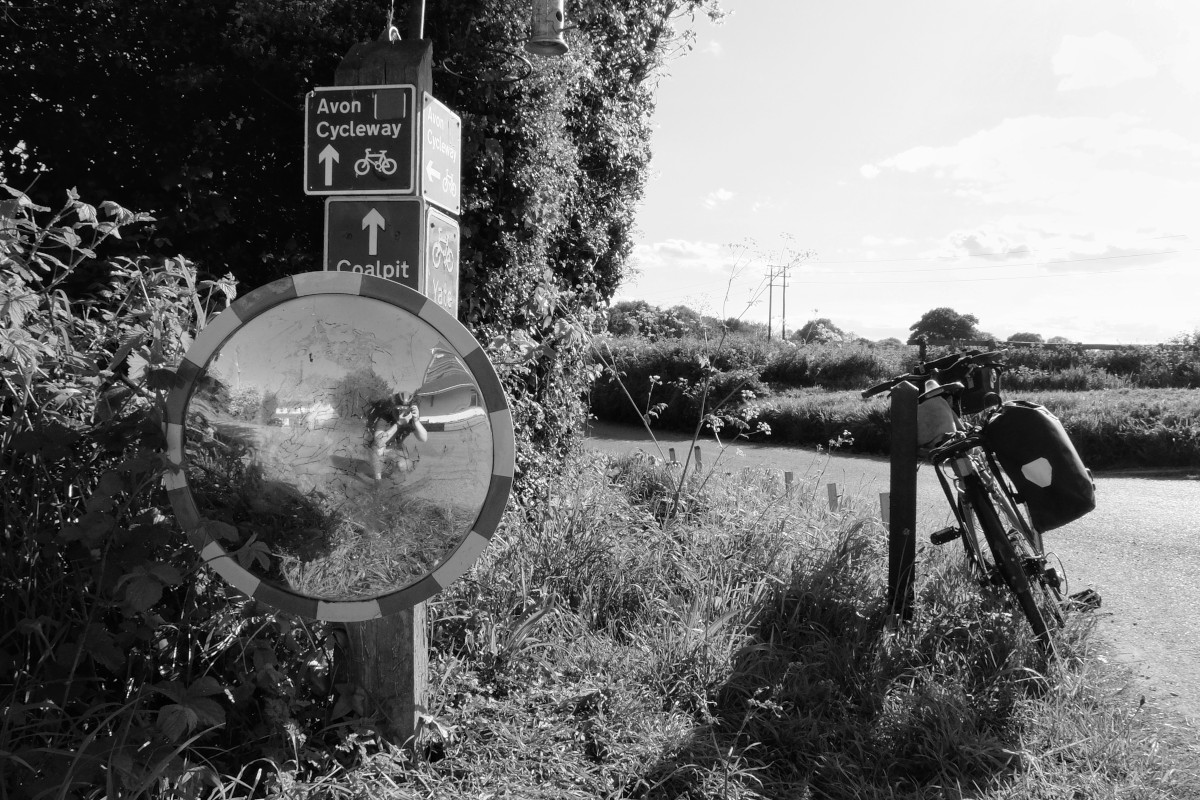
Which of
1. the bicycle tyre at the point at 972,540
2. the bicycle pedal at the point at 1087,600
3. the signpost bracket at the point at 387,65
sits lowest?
the bicycle pedal at the point at 1087,600

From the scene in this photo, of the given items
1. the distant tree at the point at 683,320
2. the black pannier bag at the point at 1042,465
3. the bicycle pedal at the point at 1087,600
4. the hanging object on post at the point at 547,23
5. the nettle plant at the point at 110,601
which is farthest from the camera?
the distant tree at the point at 683,320

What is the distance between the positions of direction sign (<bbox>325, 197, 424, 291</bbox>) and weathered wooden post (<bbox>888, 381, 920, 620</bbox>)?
237 cm

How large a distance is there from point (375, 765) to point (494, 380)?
1.24 metres

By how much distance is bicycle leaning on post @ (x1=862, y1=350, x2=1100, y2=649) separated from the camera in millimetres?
3578

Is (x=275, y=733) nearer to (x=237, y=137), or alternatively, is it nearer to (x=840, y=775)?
(x=840, y=775)

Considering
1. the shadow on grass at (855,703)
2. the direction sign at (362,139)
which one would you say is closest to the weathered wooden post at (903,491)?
the shadow on grass at (855,703)

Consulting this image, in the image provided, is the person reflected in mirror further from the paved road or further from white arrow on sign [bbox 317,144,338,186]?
the paved road

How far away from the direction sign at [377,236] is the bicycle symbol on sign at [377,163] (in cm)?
9

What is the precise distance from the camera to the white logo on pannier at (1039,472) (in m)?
3.57

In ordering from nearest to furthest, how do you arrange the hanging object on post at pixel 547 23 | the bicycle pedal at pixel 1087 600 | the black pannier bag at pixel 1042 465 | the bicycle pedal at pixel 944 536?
the black pannier bag at pixel 1042 465 → the bicycle pedal at pixel 944 536 → the bicycle pedal at pixel 1087 600 → the hanging object on post at pixel 547 23

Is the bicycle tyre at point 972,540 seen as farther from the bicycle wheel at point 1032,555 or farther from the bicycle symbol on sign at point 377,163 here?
the bicycle symbol on sign at point 377,163

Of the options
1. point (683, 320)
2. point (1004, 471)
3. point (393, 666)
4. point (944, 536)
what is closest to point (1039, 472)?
point (1004, 471)

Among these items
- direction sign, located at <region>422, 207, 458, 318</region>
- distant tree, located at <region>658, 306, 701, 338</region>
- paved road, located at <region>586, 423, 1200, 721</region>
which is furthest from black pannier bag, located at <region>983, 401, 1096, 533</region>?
distant tree, located at <region>658, 306, 701, 338</region>

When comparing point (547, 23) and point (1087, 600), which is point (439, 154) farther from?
point (1087, 600)
